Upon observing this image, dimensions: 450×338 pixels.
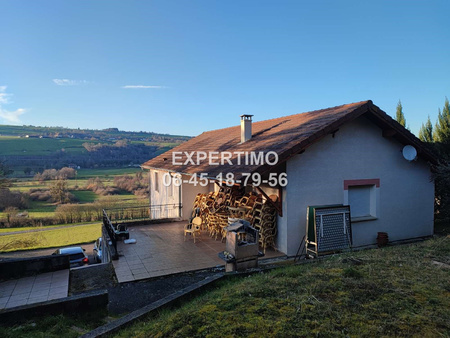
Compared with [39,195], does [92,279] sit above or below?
above

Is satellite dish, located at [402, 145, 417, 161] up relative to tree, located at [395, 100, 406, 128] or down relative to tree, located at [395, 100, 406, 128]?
down

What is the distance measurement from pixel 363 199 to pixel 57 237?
31067 millimetres

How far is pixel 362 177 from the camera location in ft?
31.4

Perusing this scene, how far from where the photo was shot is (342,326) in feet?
10.7

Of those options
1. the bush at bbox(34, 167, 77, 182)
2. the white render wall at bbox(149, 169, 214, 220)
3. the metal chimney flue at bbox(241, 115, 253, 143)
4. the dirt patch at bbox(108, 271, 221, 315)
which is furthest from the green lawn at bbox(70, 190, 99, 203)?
the dirt patch at bbox(108, 271, 221, 315)

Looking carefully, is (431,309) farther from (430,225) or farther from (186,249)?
(430,225)

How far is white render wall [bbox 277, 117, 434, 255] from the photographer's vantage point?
8523mm

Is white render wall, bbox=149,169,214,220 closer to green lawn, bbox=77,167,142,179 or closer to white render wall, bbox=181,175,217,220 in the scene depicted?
white render wall, bbox=181,175,217,220

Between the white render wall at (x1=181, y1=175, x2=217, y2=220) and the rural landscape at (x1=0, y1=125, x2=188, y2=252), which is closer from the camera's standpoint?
the white render wall at (x1=181, y1=175, x2=217, y2=220)

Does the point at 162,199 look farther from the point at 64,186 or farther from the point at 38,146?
the point at 38,146

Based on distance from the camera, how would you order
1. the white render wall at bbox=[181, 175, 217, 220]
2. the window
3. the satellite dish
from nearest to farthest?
the window → the satellite dish → the white render wall at bbox=[181, 175, 217, 220]

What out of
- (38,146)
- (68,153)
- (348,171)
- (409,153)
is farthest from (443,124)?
(38,146)

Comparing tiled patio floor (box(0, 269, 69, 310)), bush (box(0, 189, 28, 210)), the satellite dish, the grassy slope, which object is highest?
the satellite dish

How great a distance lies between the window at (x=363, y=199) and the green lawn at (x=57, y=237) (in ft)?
85.0
